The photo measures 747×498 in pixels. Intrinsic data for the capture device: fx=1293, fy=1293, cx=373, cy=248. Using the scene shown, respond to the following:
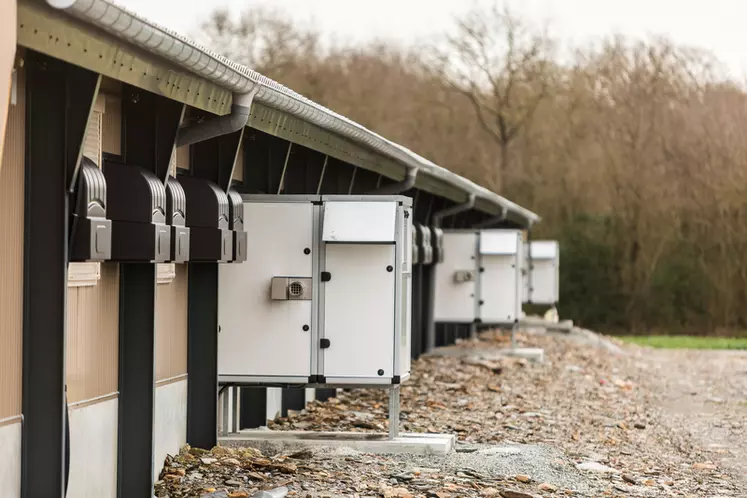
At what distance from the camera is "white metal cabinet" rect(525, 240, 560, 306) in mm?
30828

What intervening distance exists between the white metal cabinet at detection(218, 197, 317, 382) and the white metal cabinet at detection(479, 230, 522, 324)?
10866 millimetres

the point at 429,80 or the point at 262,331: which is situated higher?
the point at 429,80

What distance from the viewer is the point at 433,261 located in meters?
20.7

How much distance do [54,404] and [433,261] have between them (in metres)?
14.5

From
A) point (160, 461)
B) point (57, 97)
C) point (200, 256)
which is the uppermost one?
point (57, 97)

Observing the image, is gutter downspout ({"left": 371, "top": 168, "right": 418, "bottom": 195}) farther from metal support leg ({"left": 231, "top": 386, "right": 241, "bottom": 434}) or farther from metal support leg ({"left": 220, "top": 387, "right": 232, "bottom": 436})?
metal support leg ({"left": 220, "top": 387, "right": 232, "bottom": 436})

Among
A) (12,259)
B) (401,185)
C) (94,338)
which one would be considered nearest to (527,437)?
(401,185)

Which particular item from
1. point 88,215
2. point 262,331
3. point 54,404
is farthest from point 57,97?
point 262,331

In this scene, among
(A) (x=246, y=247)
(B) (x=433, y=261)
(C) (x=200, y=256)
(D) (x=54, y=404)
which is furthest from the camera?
(B) (x=433, y=261)

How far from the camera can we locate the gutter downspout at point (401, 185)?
14984mm

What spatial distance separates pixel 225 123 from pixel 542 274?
76.6 feet

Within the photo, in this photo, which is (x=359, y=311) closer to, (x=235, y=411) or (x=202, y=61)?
(x=235, y=411)

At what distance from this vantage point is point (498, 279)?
70.2ft

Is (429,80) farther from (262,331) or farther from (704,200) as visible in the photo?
(262,331)
